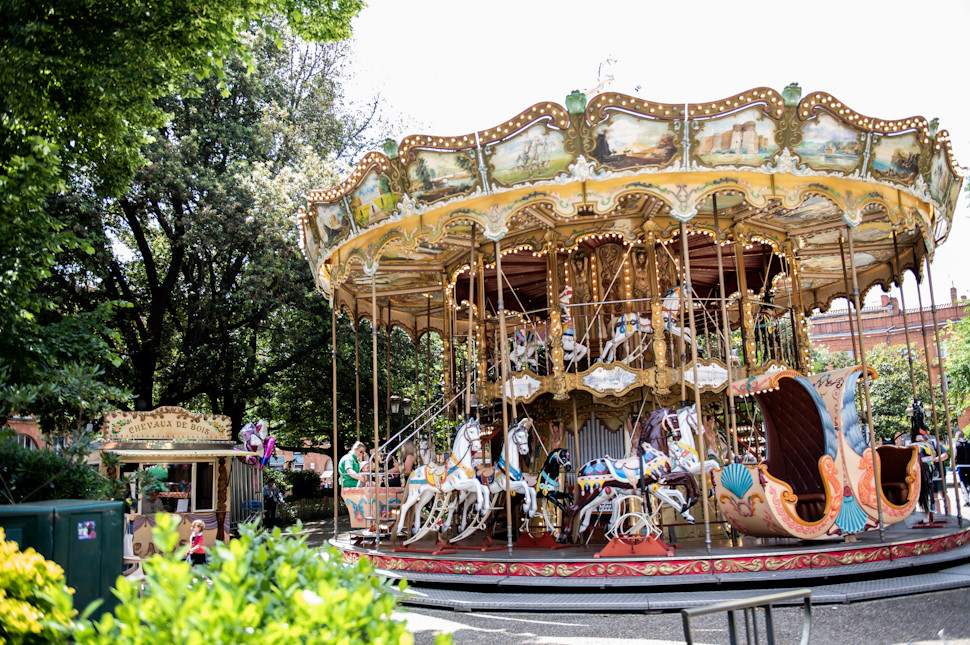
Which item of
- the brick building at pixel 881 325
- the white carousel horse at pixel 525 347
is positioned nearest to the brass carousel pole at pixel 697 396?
the white carousel horse at pixel 525 347

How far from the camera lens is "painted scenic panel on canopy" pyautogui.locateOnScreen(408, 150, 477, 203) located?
1155 cm

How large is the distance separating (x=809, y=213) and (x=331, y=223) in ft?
28.7

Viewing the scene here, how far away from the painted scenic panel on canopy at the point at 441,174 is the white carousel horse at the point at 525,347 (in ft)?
11.9

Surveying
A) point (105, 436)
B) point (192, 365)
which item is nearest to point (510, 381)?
point (105, 436)

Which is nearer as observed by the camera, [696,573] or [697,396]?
[696,573]

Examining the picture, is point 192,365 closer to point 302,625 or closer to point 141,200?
point 141,200

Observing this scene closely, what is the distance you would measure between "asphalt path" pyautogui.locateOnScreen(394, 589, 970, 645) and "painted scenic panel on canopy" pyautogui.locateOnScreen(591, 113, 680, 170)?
620 centimetres

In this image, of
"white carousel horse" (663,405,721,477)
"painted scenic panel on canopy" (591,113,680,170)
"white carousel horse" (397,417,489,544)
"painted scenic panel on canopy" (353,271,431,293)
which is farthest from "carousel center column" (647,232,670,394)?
"painted scenic panel on canopy" (353,271,431,293)

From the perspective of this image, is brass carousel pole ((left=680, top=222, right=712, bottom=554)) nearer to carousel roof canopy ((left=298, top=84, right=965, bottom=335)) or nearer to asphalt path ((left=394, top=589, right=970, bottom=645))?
carousel roof canopy ((left=298, top=84, right=965, bottom=335))

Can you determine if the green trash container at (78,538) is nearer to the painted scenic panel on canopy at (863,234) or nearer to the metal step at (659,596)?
the metal step at (659,596)

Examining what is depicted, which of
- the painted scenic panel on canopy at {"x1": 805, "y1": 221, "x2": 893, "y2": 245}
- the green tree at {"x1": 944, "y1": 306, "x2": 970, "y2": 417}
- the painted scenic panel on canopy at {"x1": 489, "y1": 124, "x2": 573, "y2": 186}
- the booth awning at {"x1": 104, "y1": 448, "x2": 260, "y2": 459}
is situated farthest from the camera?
the green tree at {"x1": 944, "y1": 306, "x2": 970, "y2": 417}

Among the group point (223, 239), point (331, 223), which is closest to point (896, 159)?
point (331, 223)

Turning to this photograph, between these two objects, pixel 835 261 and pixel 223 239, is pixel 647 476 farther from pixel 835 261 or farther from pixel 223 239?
pixel 223 239

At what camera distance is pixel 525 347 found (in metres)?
14.5
